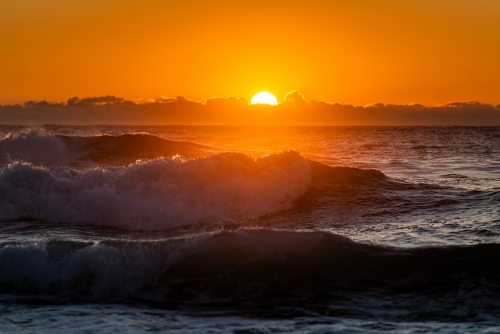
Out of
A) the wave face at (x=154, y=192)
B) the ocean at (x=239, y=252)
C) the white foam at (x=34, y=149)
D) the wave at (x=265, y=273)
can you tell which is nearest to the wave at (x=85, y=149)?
the white foam at (x=34, y=149)

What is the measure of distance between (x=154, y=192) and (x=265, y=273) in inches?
233

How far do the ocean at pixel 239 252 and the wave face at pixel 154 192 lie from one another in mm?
39

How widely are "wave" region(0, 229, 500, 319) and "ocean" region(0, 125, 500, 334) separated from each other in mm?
26

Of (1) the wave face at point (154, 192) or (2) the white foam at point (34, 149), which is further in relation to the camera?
(2) the white foam at point (34, 149)

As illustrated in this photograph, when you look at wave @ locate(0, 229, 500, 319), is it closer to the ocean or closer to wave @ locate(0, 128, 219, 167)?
the ocean

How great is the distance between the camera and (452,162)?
2389 centimetres

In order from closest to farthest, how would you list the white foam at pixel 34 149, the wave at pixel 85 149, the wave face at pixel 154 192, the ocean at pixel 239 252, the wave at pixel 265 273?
the ocean at pixel 239 252
the wave at pixel 265 273
the wave face at pixel 154 192
the white foam at pixel 34 149
the wave at pixel 85 149

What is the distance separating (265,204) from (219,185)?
1.24m

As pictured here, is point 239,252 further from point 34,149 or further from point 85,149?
point 85,149

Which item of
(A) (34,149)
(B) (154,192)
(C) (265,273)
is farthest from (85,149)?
(C) (265,273)

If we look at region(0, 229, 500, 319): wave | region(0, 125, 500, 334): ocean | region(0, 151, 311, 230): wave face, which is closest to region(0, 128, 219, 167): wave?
region(0, 151, 311, 230): wave face

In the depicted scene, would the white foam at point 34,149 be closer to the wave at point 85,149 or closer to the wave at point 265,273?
the wave at point 85,149

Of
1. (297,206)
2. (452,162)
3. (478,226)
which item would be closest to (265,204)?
(297,206)

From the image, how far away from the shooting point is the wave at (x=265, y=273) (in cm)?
681
